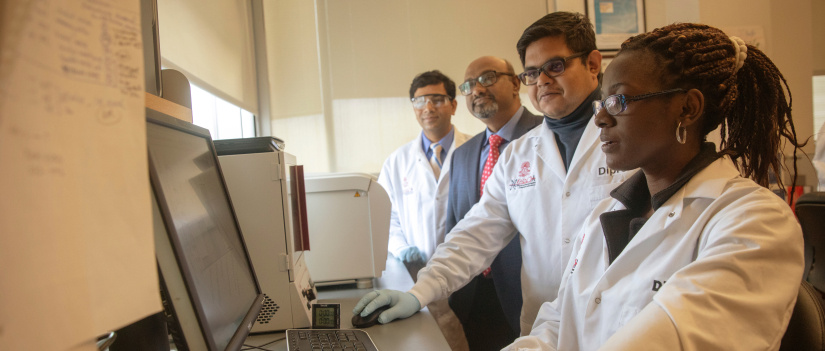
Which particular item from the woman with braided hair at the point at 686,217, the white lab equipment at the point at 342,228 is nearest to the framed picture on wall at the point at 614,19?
the white lab equipment at the point at 342,228

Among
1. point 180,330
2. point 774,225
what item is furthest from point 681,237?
point 180,330

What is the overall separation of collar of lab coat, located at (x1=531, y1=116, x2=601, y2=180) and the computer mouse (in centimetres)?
77

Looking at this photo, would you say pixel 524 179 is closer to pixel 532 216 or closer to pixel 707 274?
pixel 532 216

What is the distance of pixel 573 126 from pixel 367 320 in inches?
38.1

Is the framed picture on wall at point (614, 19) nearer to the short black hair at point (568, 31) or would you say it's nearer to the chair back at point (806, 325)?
the short black hair at point (568, 31)

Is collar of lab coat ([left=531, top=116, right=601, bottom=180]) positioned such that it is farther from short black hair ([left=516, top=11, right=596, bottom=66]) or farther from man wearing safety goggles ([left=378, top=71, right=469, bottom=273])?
man wearing safety goggles ([left=378, top=71, right=469, bottom=273])

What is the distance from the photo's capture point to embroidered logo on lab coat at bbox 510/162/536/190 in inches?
69.1

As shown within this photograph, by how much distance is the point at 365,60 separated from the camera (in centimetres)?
375

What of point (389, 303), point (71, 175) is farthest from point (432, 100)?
point (71, 175)

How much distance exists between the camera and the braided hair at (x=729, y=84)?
3.38ft

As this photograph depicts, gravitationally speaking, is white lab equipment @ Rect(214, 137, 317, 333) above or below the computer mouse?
above

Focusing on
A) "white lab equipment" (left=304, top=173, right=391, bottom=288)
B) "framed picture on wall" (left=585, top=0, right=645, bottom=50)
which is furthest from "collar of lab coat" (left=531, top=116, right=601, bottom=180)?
"framed picture on wall" (left=585, top=0, right=645, bottom=50)

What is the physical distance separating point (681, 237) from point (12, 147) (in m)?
1.00

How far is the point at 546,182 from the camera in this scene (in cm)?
174
